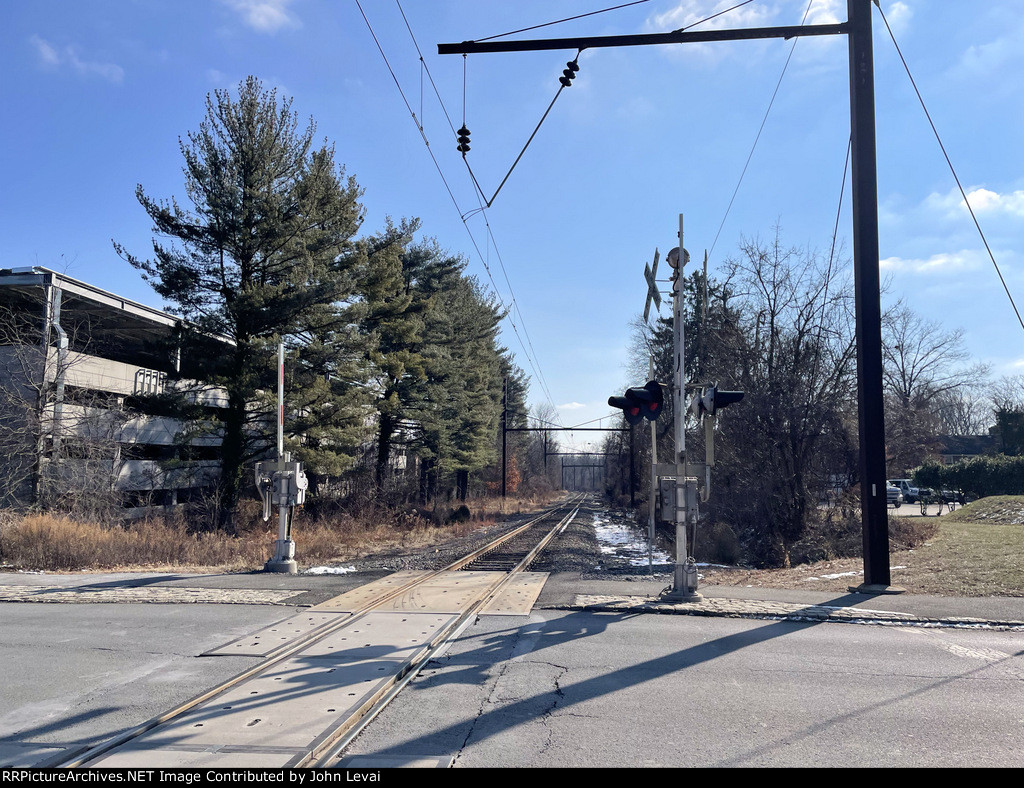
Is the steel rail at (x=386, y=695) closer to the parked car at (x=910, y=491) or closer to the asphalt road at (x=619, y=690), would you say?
the asphalt road at (x=619, y=690)

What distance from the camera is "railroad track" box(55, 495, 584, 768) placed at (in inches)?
188

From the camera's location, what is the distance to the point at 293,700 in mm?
5938

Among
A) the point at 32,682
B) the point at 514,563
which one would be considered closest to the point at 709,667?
the point at 32,682

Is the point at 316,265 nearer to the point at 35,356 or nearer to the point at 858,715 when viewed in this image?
the point at 35,356

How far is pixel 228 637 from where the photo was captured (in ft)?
27.6

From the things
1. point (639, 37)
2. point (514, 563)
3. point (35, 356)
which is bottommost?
point (514, 563)

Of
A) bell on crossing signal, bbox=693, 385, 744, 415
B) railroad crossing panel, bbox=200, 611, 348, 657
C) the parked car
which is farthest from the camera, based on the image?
the parked car

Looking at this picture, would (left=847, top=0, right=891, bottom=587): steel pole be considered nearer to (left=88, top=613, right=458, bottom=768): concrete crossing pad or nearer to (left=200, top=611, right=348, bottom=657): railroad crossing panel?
(left=88, top=613, right=458, bottom=768): concrete crossing pad

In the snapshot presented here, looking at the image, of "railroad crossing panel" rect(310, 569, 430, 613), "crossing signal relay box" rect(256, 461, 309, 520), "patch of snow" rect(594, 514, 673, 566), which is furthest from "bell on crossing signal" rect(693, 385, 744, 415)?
"crossing signal relay box" rect(256, 461, 309, 520)

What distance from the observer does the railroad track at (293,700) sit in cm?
477

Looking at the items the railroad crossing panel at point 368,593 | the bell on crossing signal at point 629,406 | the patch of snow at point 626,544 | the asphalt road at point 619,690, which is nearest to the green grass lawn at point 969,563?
the asphalt road at point 619,690

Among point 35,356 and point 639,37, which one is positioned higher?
point 639,37
